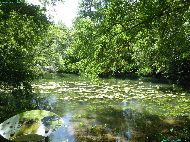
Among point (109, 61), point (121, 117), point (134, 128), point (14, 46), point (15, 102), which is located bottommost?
point (134, 128)

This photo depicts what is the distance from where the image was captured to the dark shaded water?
40.3 ft

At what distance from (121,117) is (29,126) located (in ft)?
20.6

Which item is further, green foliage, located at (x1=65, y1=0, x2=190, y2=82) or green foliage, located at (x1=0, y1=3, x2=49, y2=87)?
green foliage, located at (x1=0, y1=3, x2=49, y2=87)

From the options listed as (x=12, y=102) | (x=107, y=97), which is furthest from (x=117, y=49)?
(x=107, y=97)

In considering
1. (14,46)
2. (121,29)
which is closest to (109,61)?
(121,29)

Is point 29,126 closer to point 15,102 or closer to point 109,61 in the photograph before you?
point 109,61

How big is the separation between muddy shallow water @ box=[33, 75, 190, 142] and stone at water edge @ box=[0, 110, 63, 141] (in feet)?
2.33

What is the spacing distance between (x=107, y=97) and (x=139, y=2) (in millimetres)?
14764

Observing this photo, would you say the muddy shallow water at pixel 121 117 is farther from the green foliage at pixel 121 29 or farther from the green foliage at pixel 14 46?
the green foliage at pixel 14 46

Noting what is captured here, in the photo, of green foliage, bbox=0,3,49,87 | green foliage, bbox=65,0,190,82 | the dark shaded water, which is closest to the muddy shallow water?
the dark shaded water

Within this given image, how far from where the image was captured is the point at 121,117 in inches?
635

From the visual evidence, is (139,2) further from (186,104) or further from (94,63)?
(186,104)

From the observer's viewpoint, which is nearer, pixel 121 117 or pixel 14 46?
pixel 14 46

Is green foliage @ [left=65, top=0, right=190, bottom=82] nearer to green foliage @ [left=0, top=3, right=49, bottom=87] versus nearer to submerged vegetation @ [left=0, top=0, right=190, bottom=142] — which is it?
submerged vegetation @ [left=0, top=0, right=190, bottom=142]
